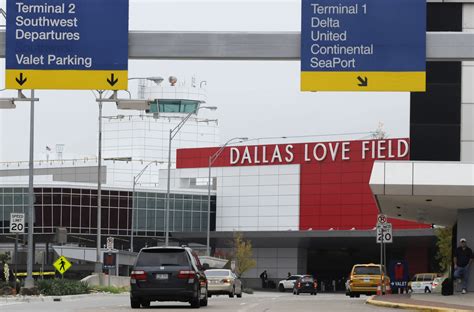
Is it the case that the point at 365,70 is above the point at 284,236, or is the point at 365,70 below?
above

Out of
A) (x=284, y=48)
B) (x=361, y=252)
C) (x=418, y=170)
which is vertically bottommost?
(x=361, y=252)

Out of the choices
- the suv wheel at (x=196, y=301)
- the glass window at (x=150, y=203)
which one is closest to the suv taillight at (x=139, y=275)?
the suv wheel at (x=196, y=301)

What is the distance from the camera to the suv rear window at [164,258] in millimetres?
32344

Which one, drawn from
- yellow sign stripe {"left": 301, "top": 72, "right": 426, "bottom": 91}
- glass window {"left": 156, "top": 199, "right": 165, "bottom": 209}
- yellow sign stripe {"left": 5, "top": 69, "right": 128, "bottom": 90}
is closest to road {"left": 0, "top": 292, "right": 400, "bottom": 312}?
yellow sign stripe {"left": 5, "top": 69, "right": 128, "bottom": 90}

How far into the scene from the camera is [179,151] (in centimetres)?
11431

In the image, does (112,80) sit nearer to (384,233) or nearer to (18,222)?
(18,222)

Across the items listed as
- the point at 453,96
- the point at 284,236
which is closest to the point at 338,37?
the point at 453,96

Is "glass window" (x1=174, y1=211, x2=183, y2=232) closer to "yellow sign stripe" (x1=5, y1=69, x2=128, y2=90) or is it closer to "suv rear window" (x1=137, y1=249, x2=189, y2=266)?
"suv rear window" (x1=137, y1=249, x2=189, y2=266)

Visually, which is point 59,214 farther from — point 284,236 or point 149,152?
point 149,152

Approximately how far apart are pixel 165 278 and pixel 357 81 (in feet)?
31.1

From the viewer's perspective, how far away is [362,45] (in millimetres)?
24984

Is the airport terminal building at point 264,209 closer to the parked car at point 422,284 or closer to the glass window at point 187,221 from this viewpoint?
the glass window at point 187,221

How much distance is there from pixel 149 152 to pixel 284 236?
45.4 metres

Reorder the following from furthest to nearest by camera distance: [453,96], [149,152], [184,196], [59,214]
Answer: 1. [149,152]
2. [184,196]
3. [59,214]
4. [453,96]
